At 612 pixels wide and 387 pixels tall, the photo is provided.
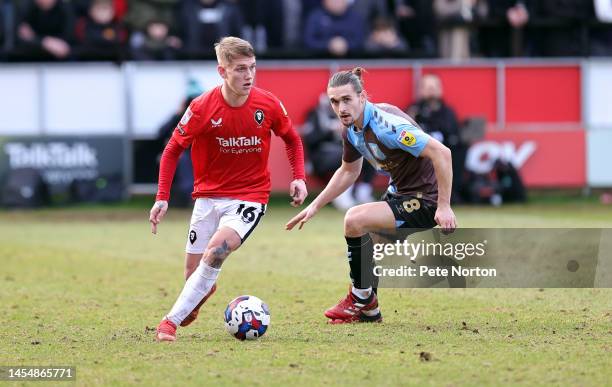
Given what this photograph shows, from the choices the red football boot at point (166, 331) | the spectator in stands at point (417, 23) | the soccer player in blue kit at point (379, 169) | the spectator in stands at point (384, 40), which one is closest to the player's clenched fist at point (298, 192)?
the soccer player in blue kit at point (379, 169)

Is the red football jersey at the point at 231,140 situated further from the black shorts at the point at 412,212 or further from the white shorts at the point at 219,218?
the black shorts at the point at 412,212

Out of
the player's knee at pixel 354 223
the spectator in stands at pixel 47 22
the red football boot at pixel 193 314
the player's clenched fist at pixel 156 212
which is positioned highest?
the spectator in stands at pixel 47 22

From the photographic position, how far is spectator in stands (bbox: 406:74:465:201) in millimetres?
18359

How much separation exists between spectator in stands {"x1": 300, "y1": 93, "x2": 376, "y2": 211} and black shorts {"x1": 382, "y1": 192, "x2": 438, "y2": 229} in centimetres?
945

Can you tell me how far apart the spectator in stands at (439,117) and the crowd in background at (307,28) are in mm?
1308

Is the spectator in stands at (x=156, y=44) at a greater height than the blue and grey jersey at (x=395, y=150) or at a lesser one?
greater

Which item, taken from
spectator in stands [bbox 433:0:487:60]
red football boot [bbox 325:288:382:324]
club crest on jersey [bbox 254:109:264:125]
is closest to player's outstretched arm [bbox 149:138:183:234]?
club crest on jersey [bbox 254:109:264:125]

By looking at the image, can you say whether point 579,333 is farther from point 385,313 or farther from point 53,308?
point 53,308

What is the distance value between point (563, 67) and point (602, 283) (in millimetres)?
9294

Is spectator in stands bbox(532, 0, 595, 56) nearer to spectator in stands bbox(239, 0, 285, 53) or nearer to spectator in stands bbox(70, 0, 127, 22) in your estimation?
spectator in stands bbox(239, 0, 285, 53)

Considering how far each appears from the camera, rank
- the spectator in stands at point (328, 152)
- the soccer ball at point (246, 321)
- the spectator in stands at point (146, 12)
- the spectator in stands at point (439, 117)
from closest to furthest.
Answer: the soccer ball at point (246, 321) → the spectator in stands at point (439, 117) → the spectator in stands at point (328, 152) → the spectator in stands at point (146, 12)

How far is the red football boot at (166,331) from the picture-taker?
8.18m

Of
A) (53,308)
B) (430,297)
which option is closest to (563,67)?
(430,297)

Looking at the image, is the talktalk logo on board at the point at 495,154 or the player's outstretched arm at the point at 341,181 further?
the talktalk logo on board at the point at 495,154
